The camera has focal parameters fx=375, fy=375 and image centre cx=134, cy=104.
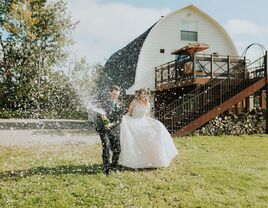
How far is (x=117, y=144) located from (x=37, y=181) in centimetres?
210

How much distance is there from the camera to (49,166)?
9852mm

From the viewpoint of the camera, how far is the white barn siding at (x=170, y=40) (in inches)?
1080

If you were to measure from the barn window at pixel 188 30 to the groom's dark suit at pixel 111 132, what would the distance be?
20961 mm

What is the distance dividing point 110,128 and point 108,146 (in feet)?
1.40

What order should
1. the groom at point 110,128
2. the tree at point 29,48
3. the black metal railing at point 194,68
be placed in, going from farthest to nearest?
the tree at point 29,48, the black metal railing at point 194,68, the groom at point 110,128

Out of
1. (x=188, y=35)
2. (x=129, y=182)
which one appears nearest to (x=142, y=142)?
(x=129, y=182)

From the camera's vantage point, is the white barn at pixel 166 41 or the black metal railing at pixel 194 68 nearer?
the black metal railing at pixel 194 68

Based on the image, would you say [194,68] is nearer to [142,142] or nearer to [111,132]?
[142,142]

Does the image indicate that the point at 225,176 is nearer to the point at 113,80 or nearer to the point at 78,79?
the point at 113,80

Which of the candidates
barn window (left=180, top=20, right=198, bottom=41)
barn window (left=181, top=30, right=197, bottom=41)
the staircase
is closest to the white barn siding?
barn window (left=180, top=20, right=198, bottom=41)

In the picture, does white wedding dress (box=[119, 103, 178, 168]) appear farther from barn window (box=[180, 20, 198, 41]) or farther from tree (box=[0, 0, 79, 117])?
tree (box=[0, 0, 79, 117])

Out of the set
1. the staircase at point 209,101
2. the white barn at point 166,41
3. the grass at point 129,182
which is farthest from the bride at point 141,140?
the white barn at point 166,41

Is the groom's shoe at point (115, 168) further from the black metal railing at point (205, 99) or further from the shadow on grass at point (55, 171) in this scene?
the black metal railing at point (205, 99)

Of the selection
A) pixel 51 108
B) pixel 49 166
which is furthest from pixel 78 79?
pixel 49 166
